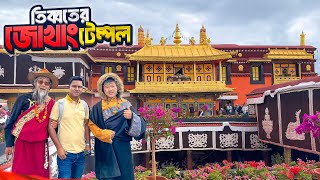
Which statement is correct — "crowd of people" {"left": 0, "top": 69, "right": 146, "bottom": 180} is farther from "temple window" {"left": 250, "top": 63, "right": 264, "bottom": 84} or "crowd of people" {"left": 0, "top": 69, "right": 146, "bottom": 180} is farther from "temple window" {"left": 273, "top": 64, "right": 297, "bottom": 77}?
→ "temple window" {"left": 273, "top": 64, "right": 297, "bottom": 77}

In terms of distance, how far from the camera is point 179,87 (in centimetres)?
2186

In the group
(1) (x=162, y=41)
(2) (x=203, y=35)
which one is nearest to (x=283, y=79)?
(2) (x=203, y=35)

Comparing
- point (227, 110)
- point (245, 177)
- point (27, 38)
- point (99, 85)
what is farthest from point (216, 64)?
point (99, 85)

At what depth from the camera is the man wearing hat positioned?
403cm

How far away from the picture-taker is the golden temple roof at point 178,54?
71.5ft

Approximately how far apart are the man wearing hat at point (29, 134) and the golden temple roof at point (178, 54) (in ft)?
57.8

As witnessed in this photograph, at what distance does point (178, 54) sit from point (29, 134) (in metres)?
19.3

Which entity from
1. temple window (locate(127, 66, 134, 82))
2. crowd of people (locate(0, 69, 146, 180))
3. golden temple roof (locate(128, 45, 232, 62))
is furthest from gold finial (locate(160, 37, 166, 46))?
crowd of people (locate(0, 69, 146, 180))

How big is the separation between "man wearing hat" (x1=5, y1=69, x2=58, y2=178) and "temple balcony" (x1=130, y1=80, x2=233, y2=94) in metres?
17.3

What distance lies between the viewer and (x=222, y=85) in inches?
865

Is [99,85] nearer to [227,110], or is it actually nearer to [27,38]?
[27,38]

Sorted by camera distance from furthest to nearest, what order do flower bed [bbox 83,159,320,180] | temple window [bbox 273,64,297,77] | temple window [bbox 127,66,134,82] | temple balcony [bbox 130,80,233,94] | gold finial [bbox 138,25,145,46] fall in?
gold finial [bbox 138,25,145,46] → temple window [bbox 273,64,297,77] → temple window [bbox 127,66,134,82] → temple balcony [bbox 130,80,233,94] → flower bed [bbox 83,159,320,180]

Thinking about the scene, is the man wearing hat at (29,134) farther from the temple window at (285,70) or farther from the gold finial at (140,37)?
the temple window at (285,70)

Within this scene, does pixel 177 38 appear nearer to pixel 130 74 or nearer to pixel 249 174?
pixel 130 74
